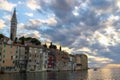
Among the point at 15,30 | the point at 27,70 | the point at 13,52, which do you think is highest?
the point at 15,30

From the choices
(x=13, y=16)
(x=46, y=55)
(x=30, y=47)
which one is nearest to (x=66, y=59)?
(x=46, y=55)

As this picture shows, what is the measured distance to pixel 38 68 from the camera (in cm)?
13662

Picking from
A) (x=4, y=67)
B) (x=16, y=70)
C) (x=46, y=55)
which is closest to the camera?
(x=4, y=67)

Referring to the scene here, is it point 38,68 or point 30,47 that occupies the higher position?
point 30,47

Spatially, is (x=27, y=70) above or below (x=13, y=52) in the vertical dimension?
below

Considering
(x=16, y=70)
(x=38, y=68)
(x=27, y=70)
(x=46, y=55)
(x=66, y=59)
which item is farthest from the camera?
(x=66, y=59)

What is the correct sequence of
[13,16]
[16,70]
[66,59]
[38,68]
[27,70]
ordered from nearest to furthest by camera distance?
1. [16,70]
2. [27,70]
3. [38,68]
4. [13,16]
5. [66,59]

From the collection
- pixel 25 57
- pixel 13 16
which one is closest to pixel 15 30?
pixel 13 16

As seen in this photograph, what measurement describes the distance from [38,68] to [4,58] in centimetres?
3175

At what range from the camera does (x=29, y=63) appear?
126375mm

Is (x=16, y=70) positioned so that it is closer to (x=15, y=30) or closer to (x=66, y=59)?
(x=15, y=30)

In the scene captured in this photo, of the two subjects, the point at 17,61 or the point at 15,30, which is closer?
the point at 17,61

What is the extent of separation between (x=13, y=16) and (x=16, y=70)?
A: 54.8 meters

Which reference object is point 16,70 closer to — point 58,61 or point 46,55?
point 46,55
